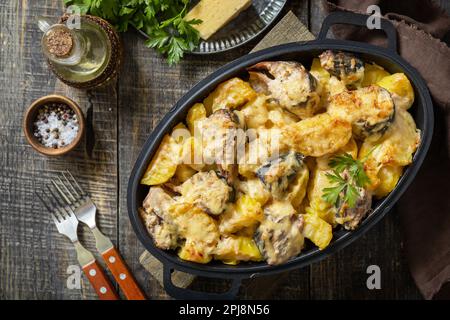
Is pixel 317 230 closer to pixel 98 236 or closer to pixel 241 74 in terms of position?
pixel 241 74

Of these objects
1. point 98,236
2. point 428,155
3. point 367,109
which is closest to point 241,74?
point 367,109

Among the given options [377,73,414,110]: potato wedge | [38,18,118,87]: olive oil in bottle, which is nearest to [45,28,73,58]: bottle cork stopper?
[38,18,118,87]: olive oil in bottle

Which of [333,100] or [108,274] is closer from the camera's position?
[333,100]

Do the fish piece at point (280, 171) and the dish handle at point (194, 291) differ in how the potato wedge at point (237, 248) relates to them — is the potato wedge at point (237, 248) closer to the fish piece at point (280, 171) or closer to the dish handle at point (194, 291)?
the dish handle at point (194, 291)

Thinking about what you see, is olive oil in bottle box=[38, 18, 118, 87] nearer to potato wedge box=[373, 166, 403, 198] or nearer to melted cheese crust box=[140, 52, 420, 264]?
melted cheese crust box=[140, 52, 420, 264]

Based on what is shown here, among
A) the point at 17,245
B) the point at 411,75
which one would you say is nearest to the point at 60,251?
the point at 17,245

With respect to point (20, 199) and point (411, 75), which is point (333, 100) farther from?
point (20, 199)
